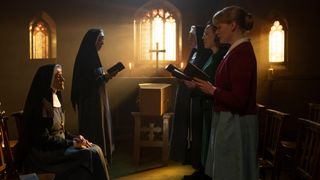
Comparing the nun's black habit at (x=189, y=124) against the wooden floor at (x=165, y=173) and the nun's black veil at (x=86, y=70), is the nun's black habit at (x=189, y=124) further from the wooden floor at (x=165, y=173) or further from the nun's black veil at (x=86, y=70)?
the nun's black veil at (x=86, y=70)

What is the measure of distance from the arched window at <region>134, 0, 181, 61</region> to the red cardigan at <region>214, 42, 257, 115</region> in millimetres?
5193

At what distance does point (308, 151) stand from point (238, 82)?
36.1 inches

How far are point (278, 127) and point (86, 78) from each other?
229cm

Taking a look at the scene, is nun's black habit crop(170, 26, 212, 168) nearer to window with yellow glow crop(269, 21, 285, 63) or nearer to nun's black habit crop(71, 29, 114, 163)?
nun's black habit crop(71, 29, 114, 163)

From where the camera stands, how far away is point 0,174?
12.3ft

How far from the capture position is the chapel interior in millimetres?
6816

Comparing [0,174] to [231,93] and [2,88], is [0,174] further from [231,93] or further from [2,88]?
[2,88]

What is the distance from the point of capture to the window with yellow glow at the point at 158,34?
25.5 feet

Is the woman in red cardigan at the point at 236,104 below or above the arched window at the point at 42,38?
below

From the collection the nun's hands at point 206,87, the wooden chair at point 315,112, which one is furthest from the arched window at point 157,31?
the nun's hands at point 206,87

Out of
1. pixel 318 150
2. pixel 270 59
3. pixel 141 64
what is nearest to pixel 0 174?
pixel 318 150

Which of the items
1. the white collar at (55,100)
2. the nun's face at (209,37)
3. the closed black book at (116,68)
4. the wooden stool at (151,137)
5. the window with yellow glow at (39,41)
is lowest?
the wooden stool at (151,137)

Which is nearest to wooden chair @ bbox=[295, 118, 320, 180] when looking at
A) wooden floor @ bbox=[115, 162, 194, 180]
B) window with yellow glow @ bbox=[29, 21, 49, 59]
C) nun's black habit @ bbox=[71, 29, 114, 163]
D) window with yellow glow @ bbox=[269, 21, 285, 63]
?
wooden floor @ bbox=[115, 162, 194, 180]

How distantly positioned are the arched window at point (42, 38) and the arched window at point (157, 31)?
1554 mm
